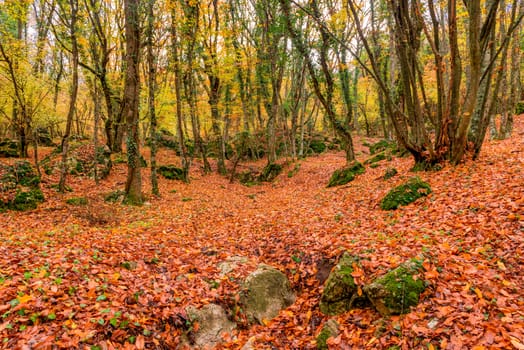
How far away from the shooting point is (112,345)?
3.47 m

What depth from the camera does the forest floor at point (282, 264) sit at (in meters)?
3.34

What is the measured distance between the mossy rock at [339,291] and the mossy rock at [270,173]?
14.2 m

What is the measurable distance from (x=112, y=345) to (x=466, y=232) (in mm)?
5773

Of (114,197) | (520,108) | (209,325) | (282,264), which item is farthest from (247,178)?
(520,108)

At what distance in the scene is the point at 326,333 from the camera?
12.5ft

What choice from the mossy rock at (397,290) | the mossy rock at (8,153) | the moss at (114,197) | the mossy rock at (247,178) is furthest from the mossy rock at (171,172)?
the mossy rock at (397,290)

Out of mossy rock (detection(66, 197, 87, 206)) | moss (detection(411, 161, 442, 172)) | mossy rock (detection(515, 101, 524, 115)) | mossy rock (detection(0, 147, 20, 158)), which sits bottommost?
mossy rock (detection(66, 197, 87, 206))

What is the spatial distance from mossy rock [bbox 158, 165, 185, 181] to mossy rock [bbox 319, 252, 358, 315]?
46.0 ft

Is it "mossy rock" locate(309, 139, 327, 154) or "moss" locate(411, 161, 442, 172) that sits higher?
"mossy rock" locate(309, 139, 327, 154)

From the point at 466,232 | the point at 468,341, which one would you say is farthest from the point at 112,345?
the point at 466,232

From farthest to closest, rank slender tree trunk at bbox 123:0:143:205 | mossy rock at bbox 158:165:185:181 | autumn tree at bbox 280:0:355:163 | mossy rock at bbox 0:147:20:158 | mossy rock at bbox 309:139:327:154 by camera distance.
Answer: mossy rock at bbox 309:139:327:154 < mossy rock at bbox 158:165:185:181 < mossy rock at bbox 0:147:20:158 < autumn tree at bbox 280:0:355:163 < slender tree trunk at bbox 123:0:143:205

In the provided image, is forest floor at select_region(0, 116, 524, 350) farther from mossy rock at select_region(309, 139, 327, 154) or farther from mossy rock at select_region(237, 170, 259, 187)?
mossy rock at select_region(309, 139, 327, 154)

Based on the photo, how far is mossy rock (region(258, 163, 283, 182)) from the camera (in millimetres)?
18922

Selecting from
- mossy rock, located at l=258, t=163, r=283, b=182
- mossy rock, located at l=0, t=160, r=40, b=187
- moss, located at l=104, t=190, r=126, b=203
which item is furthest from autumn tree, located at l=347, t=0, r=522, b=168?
mossy rock, located at l=0, t=160, r=40, b=187
